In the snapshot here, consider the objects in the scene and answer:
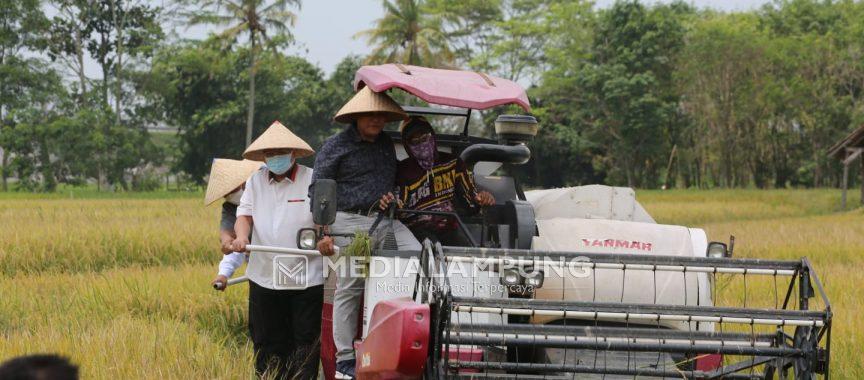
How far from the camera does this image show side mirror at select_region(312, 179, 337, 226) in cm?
466

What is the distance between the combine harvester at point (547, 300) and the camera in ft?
13.2

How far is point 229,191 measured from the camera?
6.15m

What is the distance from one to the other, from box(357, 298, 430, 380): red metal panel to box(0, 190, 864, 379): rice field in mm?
1635

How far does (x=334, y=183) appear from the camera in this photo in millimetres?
4668

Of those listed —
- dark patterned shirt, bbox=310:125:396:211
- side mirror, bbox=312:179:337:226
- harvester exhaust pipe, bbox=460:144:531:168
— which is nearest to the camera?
side mirror, bbox=312:179:337:226

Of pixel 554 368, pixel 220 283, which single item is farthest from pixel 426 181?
pixel 554 368

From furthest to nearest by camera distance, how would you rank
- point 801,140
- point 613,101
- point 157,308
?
1. point 801,140
2. point 613,101
3. point 157,308

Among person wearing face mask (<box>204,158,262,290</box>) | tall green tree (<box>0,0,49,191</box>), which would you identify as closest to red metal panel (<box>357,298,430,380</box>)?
person wearing face mask (<box>204,158,262,290</box>)

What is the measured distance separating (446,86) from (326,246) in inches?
40.2

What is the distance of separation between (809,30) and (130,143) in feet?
116

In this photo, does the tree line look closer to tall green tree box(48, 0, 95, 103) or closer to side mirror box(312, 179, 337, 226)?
tall green tree box(48, 0, 95, 103)

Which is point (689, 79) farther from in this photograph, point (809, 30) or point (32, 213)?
point (32, 213)

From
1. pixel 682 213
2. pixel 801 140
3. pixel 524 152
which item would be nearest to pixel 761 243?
pixel 682 213

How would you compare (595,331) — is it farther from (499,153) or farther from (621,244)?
(499,153)
